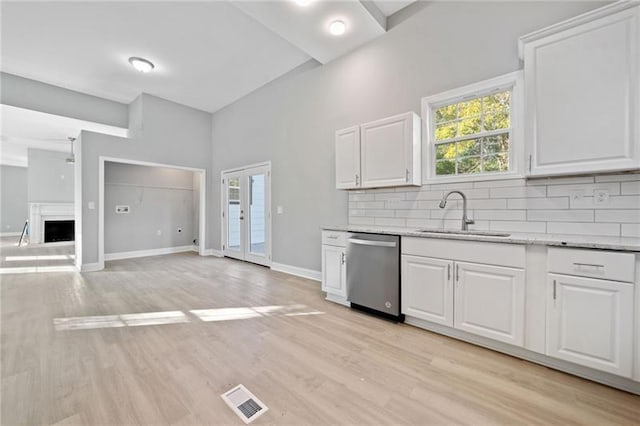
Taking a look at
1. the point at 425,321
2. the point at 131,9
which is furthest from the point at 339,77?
the point at 425,321

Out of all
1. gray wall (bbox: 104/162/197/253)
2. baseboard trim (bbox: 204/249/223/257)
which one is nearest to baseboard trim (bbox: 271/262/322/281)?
baseboard trim (bbox: 204/249/223/257)

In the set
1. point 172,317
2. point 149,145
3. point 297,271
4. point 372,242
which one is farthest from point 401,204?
point 149,145

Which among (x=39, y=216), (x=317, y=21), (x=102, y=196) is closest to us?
(x=317, y=21)

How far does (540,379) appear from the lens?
66.6 inches

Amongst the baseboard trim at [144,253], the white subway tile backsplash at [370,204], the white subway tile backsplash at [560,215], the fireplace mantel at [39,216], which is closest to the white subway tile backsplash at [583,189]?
the white subway tile backsplash at [560,215]

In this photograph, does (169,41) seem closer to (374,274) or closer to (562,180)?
(374,274)

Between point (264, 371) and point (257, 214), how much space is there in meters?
3.74

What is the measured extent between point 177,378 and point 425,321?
2.08 m

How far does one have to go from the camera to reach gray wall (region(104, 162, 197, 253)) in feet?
19.1

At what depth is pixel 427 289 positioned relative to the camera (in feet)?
7.61

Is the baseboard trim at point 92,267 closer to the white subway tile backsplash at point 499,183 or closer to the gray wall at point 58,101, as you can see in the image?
the gray wall at point 58,101

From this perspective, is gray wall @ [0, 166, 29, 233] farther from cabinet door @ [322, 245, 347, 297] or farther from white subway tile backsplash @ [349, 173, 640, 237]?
white subway tile backsplash @ [349, 173, 640, 237]

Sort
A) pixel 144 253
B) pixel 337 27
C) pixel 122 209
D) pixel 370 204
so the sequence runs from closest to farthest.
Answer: pixel 337 27
pixel 370 204
pixel 122 209
pixel 144 253

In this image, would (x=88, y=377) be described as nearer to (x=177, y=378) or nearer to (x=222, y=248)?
(x=177, y=378)
